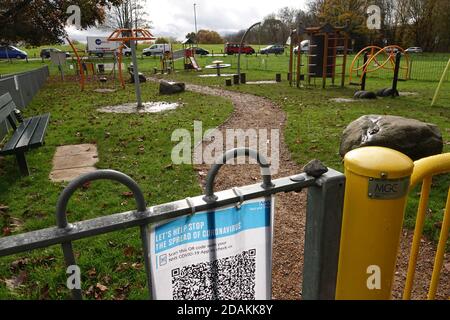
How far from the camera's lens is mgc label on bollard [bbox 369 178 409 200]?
159 centimetres

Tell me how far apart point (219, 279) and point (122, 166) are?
4.19 m

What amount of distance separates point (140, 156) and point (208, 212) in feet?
15.5

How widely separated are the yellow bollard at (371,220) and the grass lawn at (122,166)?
1.66 meters

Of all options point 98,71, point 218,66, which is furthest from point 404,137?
point 98,71

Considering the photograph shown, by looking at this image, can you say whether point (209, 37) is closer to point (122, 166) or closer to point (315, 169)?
point (122, 166)

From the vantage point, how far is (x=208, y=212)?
4.72 ft

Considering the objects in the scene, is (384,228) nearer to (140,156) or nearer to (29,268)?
(29,268)

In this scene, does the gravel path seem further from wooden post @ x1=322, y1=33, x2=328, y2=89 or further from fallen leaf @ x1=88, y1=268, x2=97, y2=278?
wooden post @ x1=322, y1=33, x2=328, y2=89

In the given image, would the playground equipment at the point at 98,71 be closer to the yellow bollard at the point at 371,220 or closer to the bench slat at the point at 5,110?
the bench slat at the point at 5,110

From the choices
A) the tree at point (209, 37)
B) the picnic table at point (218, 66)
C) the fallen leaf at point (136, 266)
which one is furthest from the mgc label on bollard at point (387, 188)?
the tree at point (209, 37)

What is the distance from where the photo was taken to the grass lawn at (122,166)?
290 centimetres

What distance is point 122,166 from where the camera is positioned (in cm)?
544

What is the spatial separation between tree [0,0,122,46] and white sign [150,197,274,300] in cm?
2124
